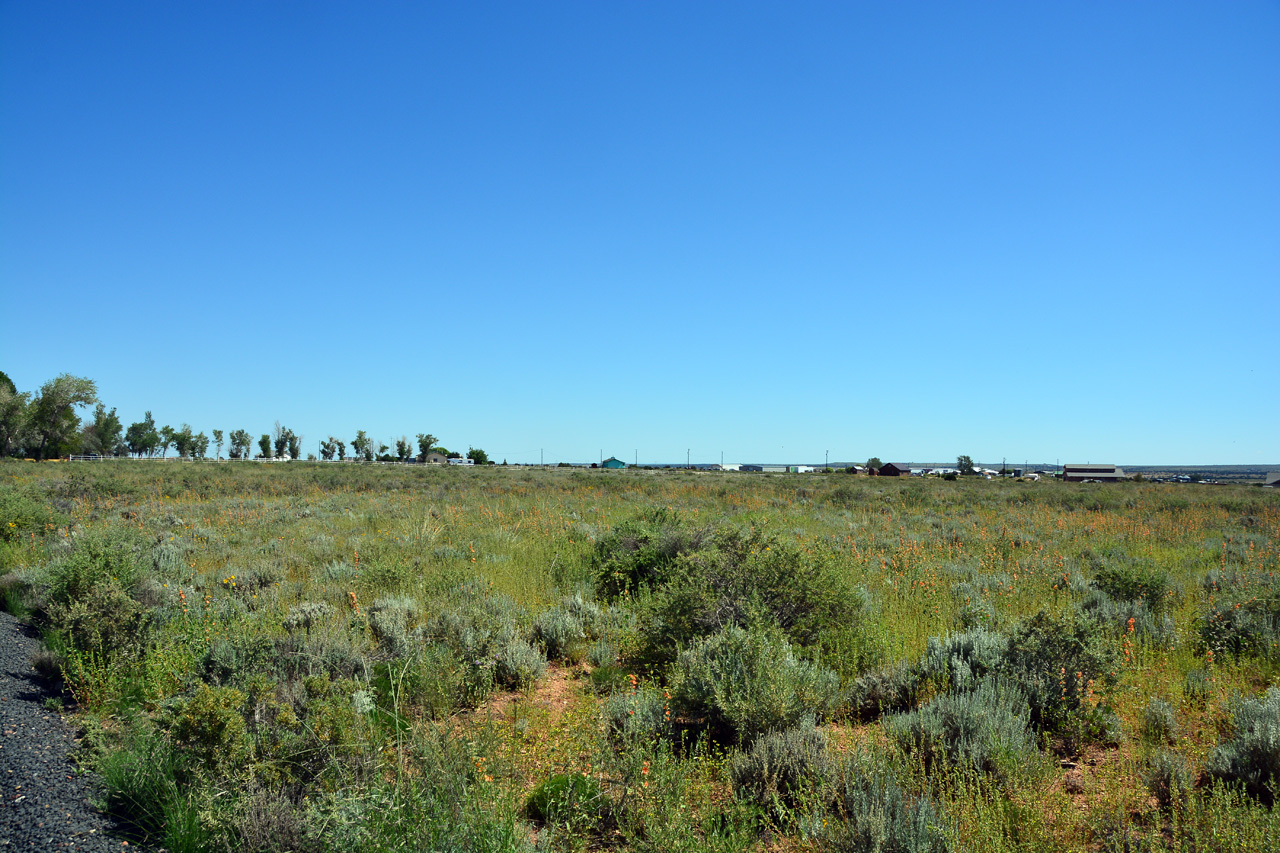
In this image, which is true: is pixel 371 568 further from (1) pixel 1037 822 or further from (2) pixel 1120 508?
(2) pixel 1120 508

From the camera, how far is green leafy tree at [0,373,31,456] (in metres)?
60.6

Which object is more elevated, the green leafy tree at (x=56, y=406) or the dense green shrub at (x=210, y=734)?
the green leafy tree at (x=56, y=406)

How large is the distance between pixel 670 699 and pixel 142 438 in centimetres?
14020

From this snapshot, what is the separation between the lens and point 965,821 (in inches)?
129

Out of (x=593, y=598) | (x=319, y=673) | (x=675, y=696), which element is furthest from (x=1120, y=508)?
(x=319, y=673)

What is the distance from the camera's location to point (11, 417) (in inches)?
2410

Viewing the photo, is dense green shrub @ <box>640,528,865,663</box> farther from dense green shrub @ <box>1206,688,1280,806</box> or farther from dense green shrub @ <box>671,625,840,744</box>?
dense green shrub @ <box>1206,688,1280,806</box>

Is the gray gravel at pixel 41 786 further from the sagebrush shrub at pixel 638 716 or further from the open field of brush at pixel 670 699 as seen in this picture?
the sagebrush shrub at pixel 638 716

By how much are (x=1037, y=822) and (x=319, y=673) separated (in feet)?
16.3

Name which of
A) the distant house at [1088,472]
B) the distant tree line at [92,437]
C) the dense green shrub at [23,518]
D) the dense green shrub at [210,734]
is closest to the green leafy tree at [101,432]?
the distant tree line at [92,437]

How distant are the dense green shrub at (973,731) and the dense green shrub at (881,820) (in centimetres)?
44

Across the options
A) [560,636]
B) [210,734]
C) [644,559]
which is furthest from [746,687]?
[644,559]

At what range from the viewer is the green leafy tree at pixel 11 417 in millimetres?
60631

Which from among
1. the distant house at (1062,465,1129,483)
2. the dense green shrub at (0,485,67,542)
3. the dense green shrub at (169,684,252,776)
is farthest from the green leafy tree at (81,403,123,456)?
the distant house at (1062,465,1129,483)
